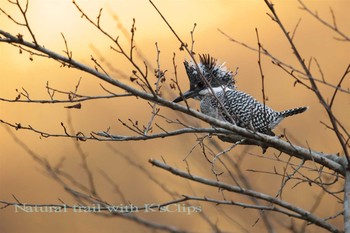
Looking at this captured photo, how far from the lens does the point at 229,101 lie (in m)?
6.31

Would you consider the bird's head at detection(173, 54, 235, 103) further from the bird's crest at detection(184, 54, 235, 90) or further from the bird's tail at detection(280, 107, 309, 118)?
the bird's tail at detection(280, 107, 309, 118)

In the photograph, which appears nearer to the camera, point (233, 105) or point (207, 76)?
point (233, 105)

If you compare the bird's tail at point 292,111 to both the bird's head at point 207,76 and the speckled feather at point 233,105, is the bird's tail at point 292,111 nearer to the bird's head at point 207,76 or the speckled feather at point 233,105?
the speckled feather at point 233,105

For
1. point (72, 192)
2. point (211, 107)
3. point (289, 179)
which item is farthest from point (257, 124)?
point (72, 192)

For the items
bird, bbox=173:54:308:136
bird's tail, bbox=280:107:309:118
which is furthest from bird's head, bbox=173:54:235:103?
bird's tail, bbox=280:107:309:118

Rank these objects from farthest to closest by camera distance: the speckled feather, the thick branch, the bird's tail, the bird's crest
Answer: the bird's crest → the bird's tail → the speckled feather → the thick branch

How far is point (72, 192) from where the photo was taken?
347 cm

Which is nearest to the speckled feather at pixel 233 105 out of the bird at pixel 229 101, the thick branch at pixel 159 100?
the bird at pixel 229 101

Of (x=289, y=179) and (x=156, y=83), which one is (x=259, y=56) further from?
(x=289, y=179)

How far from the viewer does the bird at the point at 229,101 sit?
6.18m

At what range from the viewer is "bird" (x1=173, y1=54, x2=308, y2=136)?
20.3 ft

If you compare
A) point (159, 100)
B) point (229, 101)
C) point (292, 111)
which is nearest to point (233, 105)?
point (229, 101)

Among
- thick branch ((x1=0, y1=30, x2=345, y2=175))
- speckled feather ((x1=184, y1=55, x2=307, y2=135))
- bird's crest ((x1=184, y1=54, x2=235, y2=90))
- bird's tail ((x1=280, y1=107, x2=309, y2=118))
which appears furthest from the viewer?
bird's crest ((x1=184, y1=54, x2=235, y2=90))

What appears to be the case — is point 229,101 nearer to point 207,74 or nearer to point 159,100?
point 207,74
